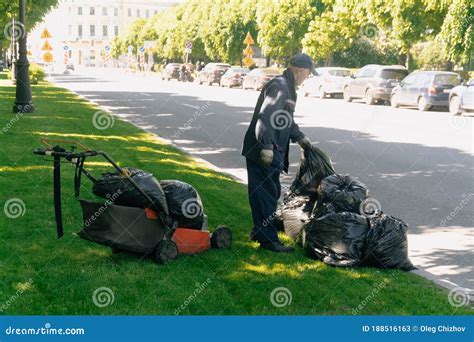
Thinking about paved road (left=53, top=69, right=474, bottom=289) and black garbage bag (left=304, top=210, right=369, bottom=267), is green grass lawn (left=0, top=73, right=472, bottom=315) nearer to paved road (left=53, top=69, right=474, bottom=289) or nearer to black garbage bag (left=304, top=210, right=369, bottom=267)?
black garbage bag (left=304, top=210, right=369, bottom=267)

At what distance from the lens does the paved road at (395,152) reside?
23.7 ft

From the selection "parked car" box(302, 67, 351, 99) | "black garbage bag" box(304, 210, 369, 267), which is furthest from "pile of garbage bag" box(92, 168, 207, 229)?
"parked car" box(302, 67, 351, 99)

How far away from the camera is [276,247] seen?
20.8 ft

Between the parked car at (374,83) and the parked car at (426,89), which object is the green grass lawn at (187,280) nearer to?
the parked car at (426,89)

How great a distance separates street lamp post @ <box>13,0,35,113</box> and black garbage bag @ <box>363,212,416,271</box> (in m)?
14.9

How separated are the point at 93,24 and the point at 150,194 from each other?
402 feet

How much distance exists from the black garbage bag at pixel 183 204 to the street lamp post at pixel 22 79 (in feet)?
45.8

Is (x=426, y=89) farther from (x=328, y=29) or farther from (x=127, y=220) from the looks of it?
(x=127, y=220)

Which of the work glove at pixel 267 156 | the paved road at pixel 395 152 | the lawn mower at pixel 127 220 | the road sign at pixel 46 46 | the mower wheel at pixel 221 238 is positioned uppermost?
the road sign at pixel 46 46

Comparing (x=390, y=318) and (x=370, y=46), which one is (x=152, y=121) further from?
(x=370, y=46)

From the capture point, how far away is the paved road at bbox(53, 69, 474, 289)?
7234mm

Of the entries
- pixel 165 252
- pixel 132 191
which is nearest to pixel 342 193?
pixel 165 252

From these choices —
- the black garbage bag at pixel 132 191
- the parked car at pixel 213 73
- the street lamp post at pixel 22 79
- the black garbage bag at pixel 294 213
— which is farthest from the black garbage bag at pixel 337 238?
the parked car at pixel 213 73

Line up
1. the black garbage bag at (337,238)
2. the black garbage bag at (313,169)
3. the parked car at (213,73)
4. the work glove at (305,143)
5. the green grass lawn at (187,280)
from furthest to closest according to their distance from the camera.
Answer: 1. the parked car at (213,73)
2. the black garbage bag at (313,169)
3. the work glove at (305,143)
4. the black garbage bag at (337,238)
5. the green grass lawn at (187,280)
